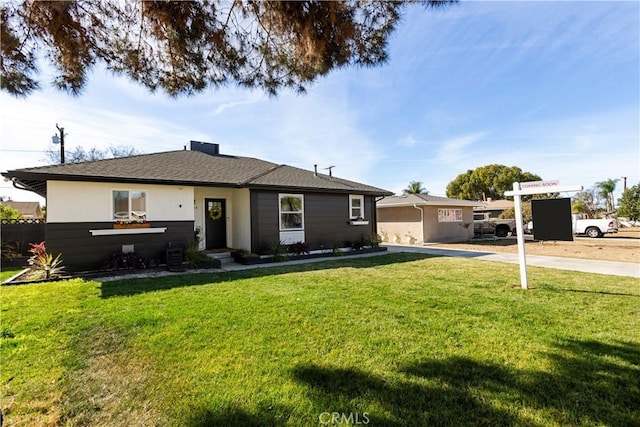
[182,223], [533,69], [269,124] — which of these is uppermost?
[533,69]

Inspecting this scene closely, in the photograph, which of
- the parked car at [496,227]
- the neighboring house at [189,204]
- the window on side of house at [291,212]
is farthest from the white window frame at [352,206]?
the parked car at [496,227]

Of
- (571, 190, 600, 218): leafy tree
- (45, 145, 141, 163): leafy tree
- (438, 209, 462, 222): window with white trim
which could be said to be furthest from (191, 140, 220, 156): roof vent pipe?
(571, 190, 600, 218): leafy tree

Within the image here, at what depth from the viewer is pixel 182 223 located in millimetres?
9445

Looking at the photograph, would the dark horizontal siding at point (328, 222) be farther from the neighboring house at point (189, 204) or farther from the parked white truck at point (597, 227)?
the parked white truck at point (597, 227)

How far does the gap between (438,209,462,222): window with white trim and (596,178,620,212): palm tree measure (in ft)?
129

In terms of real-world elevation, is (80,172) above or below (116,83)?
below

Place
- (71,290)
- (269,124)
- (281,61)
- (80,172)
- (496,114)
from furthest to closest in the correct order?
(496,114) → (269,124) → (80,172) → (71,290) → (281,61)

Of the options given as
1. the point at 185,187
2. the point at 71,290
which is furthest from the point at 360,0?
the point at 185,187

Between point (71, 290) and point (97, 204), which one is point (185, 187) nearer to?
point (97, 204)

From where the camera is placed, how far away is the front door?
1140cm

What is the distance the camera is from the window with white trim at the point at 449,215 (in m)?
18.3

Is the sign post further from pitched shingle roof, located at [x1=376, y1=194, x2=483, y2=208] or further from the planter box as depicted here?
pitched shingle roof, located at [x1=376, y1=194, x2=483, y2=208]

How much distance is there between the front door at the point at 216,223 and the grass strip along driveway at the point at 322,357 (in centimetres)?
566

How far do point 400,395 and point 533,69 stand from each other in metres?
10.3
